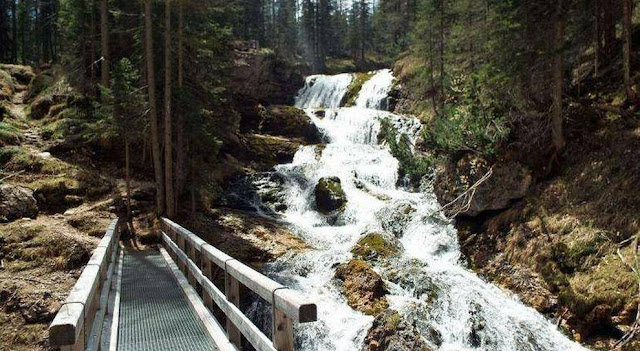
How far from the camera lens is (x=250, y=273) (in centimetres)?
440

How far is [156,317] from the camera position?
6.93m

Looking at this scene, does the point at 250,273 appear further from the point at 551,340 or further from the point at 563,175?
the point at 563,175

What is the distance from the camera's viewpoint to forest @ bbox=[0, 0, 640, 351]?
9.93 metres

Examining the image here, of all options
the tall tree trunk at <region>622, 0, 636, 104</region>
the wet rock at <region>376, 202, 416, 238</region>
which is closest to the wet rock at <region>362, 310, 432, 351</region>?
the wet rock at <region>376, 202, 416, 238</region>

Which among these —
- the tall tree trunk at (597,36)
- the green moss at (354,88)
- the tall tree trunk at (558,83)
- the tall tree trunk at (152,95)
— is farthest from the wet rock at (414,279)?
the green moss at (354,88)

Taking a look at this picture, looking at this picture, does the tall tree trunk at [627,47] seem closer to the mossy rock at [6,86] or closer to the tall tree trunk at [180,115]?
the tall tree trunk at [180,115]

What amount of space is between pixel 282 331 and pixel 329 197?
1782cm

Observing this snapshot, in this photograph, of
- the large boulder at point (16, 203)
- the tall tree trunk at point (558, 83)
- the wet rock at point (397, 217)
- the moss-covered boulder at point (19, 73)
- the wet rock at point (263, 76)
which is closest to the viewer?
the tall tree trunk at point (558, 83)

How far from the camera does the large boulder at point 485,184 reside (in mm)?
13758

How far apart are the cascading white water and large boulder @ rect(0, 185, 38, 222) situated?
29.0 ft

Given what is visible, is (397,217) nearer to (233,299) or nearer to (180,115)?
(180,115)

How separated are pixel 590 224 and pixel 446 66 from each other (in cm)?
2004

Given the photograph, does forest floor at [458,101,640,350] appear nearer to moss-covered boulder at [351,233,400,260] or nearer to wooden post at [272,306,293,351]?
moss-covered boulder at [351,233,400,260]

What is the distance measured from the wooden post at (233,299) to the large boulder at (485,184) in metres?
9.13
